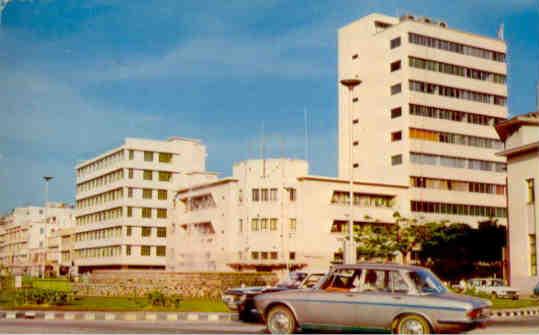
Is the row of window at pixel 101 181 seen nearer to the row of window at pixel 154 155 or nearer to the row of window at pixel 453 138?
Answer: the row of window at pixel 154 155

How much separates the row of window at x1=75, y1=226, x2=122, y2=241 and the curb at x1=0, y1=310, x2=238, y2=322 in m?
69.2

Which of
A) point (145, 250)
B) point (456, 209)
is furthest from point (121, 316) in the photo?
point (145, 250)

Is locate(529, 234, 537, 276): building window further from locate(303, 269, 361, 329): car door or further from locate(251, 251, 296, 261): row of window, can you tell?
locate(303, 269, 361, 329): car door

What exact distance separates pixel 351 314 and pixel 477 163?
6837cm

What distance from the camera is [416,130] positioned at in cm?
7625

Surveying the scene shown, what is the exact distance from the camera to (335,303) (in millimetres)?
14812

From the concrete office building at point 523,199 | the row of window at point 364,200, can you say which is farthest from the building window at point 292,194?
the concrete office building at point 523,199

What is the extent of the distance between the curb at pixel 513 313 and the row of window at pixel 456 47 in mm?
52896

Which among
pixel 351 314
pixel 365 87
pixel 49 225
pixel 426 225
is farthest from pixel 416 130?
pixel 49 225

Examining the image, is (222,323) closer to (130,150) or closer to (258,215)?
(258,215)

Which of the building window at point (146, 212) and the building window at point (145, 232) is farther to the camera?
the building window at point (146, 212)

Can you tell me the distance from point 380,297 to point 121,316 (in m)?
11.9

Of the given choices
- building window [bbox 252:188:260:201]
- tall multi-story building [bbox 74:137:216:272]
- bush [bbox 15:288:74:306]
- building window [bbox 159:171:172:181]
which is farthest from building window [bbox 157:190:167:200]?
bush [bbox 15:288:74:306]

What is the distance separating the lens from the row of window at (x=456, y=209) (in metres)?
74.8
